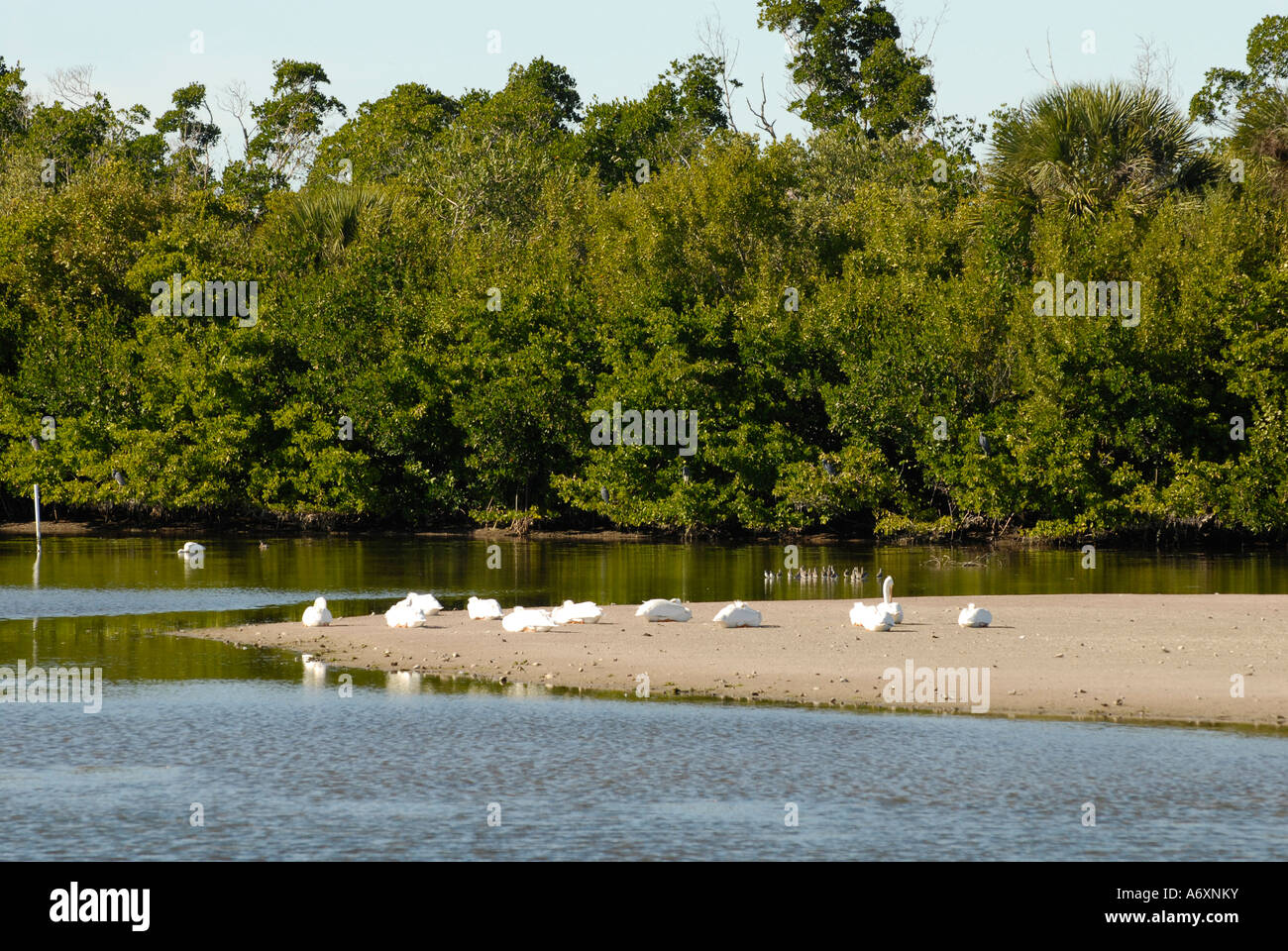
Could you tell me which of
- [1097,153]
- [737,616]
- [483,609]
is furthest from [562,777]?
[1097,153]

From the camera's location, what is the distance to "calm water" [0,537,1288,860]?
14.7 metres

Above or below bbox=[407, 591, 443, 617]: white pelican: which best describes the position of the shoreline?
above

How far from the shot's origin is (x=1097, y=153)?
56281 millimetres

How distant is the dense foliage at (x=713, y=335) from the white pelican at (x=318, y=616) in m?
32.0

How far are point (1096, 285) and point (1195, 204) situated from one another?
14.4 feet

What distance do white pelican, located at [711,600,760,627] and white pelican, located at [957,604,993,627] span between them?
151 inches

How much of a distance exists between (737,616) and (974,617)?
4341 mm

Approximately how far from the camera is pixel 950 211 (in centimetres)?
6869

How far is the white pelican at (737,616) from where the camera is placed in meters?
28.7

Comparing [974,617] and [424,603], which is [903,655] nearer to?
[974,617]

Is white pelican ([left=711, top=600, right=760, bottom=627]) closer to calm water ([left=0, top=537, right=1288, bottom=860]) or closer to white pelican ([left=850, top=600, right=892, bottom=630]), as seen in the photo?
white pelican ([left=850, top=600, right=892, bottom=630])

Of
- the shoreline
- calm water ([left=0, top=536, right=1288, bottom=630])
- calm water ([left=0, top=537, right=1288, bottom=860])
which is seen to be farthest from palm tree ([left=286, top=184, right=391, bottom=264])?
calm water ([left=0, top=537, right=1288, bottom=860])
